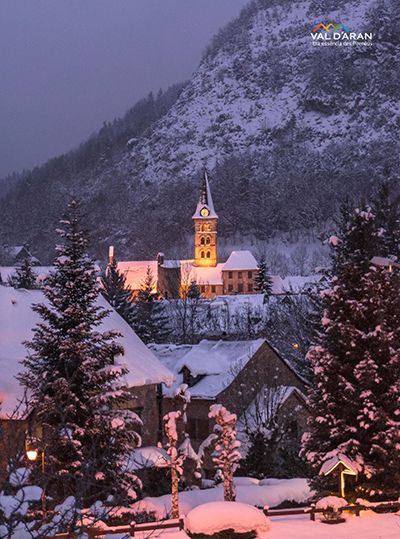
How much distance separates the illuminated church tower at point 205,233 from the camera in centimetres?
14200

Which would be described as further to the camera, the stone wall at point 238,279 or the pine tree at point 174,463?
the stone wall at point 238,279

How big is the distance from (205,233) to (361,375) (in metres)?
120

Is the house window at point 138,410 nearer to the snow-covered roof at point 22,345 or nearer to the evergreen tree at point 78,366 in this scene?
the snow-covered roof at point 22,345

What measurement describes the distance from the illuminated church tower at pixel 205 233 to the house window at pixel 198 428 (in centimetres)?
10277

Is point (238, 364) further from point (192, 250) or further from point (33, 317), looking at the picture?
point (192, 250)

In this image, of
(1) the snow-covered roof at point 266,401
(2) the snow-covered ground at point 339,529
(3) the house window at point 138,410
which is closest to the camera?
(2) the snow-covered ground at point 339,529

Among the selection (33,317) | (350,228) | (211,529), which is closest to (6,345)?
(33,317)

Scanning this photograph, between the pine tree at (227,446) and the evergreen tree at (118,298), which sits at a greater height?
the evergreen tree at (118,298)

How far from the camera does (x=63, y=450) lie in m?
22.0

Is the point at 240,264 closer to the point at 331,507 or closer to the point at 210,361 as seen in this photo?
the point at 210,361

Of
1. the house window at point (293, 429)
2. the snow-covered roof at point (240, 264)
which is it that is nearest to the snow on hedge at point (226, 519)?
the house window at point (293, 429)

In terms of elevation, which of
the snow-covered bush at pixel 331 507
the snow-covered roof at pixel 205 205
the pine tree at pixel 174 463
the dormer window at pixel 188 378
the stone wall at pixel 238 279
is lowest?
the snow-covered bush at pixel 331 507

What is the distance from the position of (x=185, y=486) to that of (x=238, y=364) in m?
7.58

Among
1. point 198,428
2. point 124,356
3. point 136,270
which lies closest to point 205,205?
point 136,270
